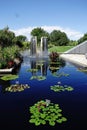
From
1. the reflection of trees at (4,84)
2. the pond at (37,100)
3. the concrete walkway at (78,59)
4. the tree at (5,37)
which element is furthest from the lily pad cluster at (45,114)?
the tree at (5,37)

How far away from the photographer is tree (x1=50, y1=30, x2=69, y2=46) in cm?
6819

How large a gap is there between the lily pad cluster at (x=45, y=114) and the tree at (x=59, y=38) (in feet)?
203

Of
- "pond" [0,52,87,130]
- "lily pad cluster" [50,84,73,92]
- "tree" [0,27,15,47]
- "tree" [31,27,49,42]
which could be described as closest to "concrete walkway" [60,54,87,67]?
"pond" [0,52,87,130]

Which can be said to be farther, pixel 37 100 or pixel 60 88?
pixel 60 88

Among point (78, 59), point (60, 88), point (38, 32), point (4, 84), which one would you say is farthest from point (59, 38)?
point (60, 88)

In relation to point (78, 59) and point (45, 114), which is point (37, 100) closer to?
point (45, 114)

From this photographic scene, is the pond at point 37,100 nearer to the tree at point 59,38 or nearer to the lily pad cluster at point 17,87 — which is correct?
the lily pad cluster at point 17,87

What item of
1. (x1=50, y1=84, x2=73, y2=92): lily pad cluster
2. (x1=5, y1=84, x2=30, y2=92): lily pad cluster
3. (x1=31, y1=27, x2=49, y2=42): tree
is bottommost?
(x1=50, y1=84, x2=73, y2=92): lily pad cluster

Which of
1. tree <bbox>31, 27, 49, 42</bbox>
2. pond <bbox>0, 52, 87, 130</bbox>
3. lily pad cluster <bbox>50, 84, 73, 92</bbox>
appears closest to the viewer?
pond <bbox>0, 52, 87, 130</bbox>

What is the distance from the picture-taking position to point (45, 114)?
607 centimetres

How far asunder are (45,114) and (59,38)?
2579 inches

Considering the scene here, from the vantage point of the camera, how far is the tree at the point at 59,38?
6819 centimetres

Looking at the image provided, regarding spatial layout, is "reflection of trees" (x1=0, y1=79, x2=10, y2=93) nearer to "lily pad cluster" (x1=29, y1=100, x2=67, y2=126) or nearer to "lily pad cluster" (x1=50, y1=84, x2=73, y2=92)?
"lily pad cluster" (x1=50, y1=84, x2=73, y2=92)

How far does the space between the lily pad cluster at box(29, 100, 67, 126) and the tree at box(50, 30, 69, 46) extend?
6185 centimetres
